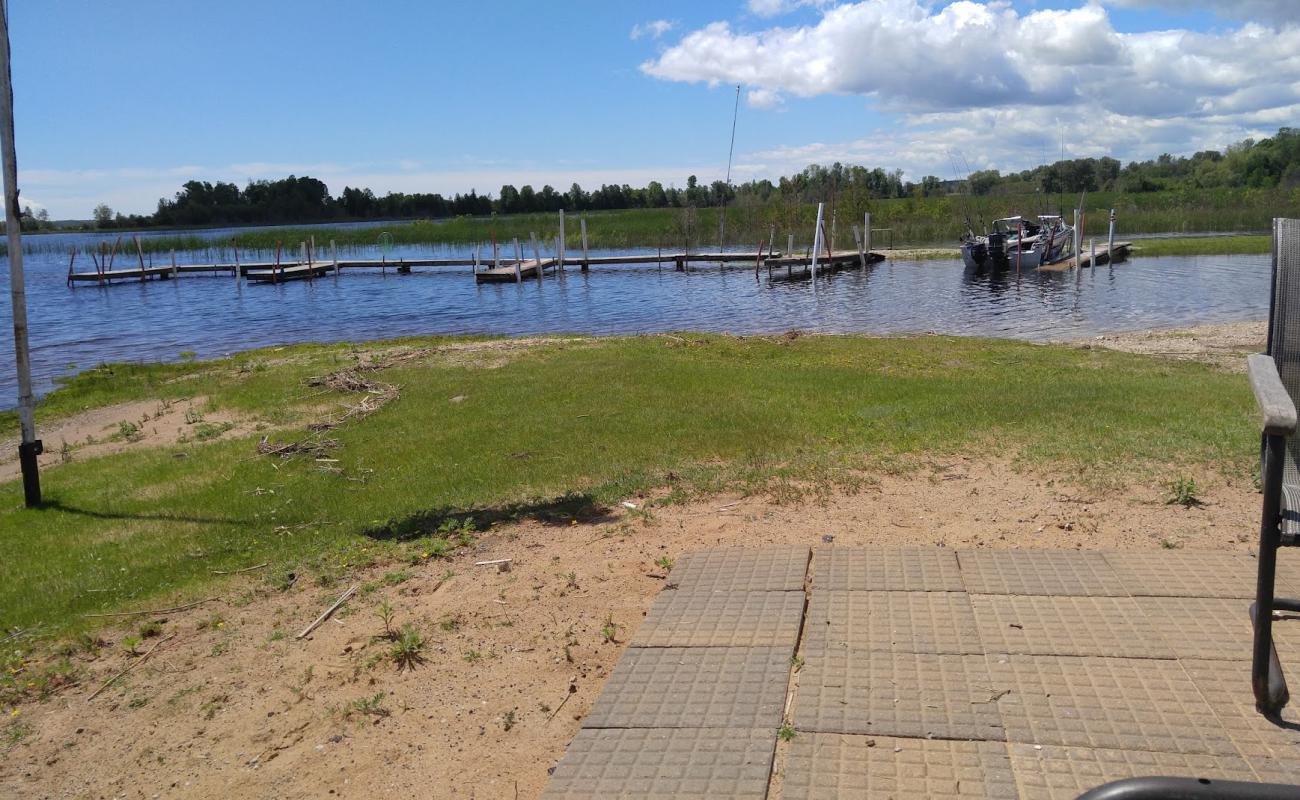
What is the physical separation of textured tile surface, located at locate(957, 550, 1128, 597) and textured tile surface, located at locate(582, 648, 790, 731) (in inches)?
45.3

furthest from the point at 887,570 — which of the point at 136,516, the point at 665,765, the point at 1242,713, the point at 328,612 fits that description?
the point at 136,516

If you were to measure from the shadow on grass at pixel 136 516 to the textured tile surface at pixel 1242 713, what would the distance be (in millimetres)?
5780

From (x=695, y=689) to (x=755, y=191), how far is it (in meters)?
85.8

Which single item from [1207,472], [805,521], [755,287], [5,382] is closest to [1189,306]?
[755,287]

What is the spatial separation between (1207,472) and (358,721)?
5.16 meters

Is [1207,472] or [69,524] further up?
[1207,472]

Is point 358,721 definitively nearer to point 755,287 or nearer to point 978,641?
point 978,641

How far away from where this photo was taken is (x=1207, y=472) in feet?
19.2

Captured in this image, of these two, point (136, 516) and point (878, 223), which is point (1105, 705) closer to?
point (136, 516)

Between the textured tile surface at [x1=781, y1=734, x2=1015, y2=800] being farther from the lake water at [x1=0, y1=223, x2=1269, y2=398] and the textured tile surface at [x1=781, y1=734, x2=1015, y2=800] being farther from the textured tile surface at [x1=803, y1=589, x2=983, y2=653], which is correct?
the lake water at [x1=0, y1=223, x2=1269, y2=398]

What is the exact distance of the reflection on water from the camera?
909 inches

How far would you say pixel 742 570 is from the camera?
4578mm

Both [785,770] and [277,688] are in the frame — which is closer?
[785,770]

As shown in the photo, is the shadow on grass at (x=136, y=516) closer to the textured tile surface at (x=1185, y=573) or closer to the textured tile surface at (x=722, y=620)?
the textured tile surface at (x=722, y=620)
